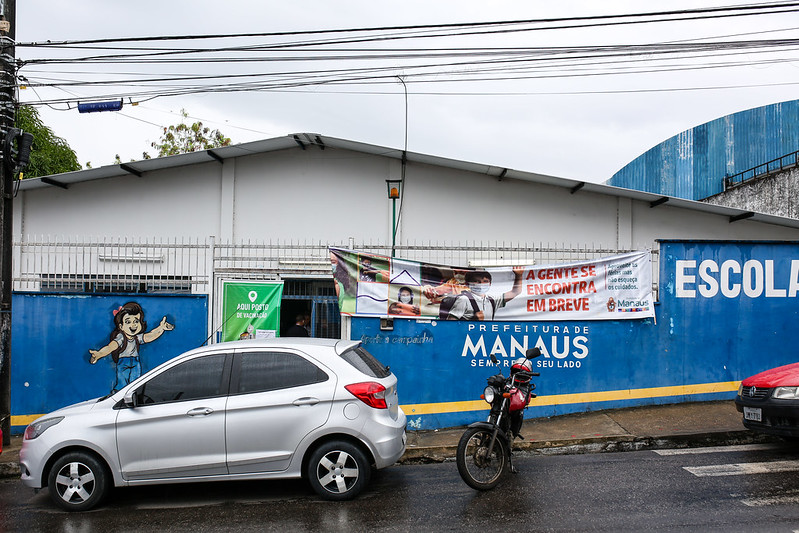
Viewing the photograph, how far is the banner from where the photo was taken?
8648 millimetres

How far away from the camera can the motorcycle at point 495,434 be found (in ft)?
19.0

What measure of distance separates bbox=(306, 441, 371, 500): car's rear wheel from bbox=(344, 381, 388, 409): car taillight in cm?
44

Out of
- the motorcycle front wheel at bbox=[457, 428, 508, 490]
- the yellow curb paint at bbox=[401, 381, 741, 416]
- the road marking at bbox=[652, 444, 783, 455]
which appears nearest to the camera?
the motorcycle front wheel at bbox=[457, 428, 508, 490]

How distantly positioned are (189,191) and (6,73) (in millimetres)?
4467

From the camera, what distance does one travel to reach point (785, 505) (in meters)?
5.17

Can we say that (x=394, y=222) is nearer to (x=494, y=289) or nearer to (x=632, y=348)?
(x=494, y=289)

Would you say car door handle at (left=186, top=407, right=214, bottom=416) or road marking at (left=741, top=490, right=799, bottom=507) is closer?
road marking at (left=741, top=490, right=799, bottom=507)

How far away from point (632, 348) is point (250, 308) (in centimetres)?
550

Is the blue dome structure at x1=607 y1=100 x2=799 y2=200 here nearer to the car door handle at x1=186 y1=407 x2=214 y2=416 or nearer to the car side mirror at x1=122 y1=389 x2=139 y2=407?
the car door handle at x1=186 y1=407 x2=214 y2=416

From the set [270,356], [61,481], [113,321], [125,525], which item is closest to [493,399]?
[270,356]

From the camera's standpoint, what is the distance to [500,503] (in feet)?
18.0

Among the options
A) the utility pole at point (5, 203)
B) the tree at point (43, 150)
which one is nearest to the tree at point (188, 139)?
the tree at point (43, 150)

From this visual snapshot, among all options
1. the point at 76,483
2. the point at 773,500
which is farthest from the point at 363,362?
the point at 773,500

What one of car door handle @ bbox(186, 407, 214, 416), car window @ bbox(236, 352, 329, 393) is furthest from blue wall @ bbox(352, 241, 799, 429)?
car door handle @ bbox(186, 407, 214, 416)
